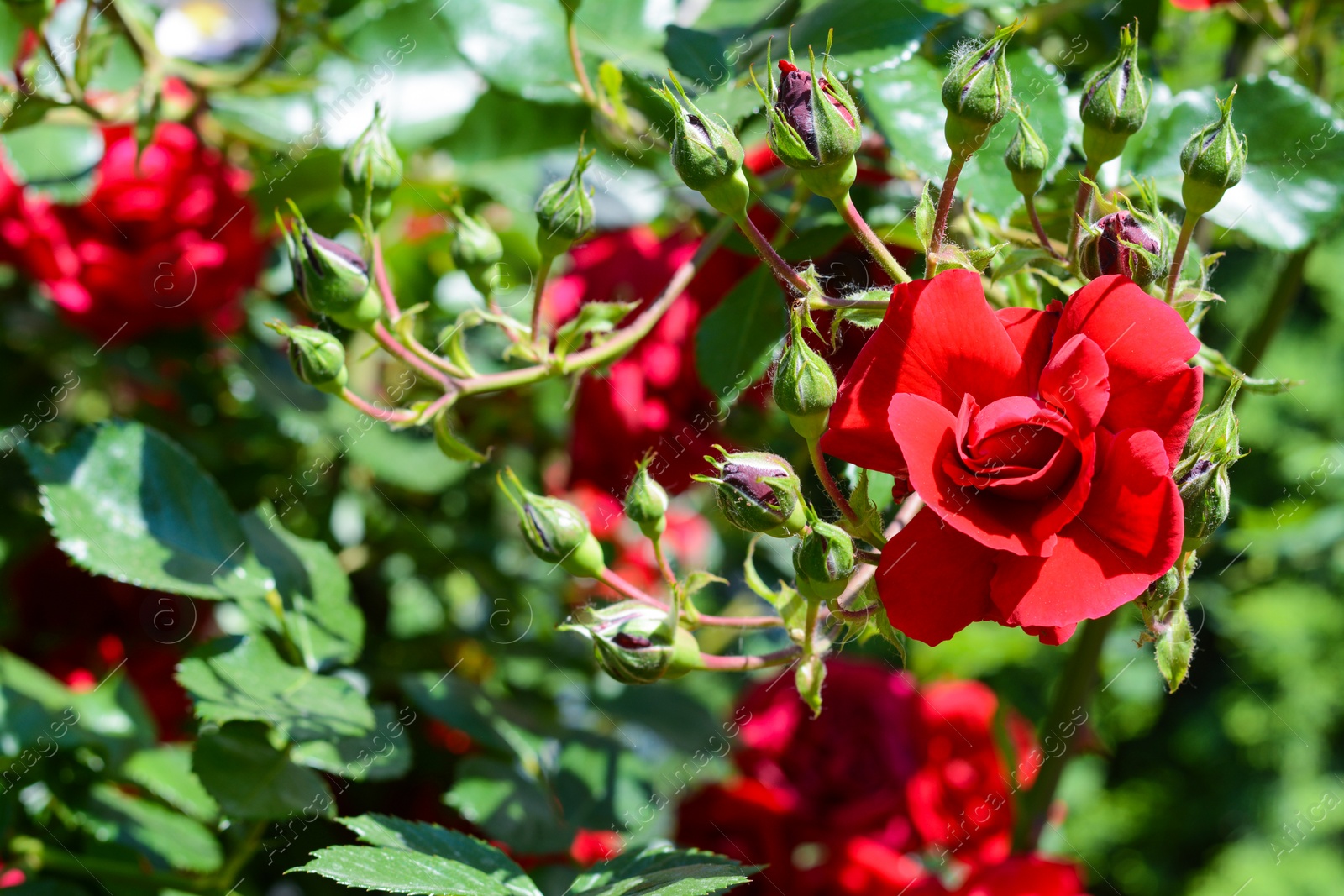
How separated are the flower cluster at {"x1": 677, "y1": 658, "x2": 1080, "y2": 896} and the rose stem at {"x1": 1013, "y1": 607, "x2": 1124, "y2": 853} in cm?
2

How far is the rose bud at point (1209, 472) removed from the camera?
1.30 feet

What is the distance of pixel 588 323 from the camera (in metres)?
0.54

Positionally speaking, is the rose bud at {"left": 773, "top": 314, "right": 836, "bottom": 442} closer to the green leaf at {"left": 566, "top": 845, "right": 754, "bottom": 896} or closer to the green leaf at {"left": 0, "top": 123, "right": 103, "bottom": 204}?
the green leaf at {"left": 566, "top": 845, "right": 754, "bottom": 896}

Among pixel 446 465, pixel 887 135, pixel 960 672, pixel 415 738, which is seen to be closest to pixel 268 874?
pixel 415 738

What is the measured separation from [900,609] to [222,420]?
77cm

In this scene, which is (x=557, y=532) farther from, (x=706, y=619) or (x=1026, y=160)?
(x=1026, y=160)

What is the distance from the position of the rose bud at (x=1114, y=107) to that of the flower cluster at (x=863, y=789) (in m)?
0.46

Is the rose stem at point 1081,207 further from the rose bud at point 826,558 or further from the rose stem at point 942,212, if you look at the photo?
the rose bud at point 826,558

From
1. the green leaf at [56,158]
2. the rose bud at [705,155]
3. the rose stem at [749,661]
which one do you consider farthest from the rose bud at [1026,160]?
the green leaf at [56,158]

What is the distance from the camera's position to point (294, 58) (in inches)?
39.0

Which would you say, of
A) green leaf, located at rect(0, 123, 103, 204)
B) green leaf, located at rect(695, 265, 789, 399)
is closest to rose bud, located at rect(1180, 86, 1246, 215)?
green leaf, located at rect(695, 265, 789, 399)

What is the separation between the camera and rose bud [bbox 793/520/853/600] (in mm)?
395

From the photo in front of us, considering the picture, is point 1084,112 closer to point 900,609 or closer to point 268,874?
point 900,609

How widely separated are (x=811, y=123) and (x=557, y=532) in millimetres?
195
